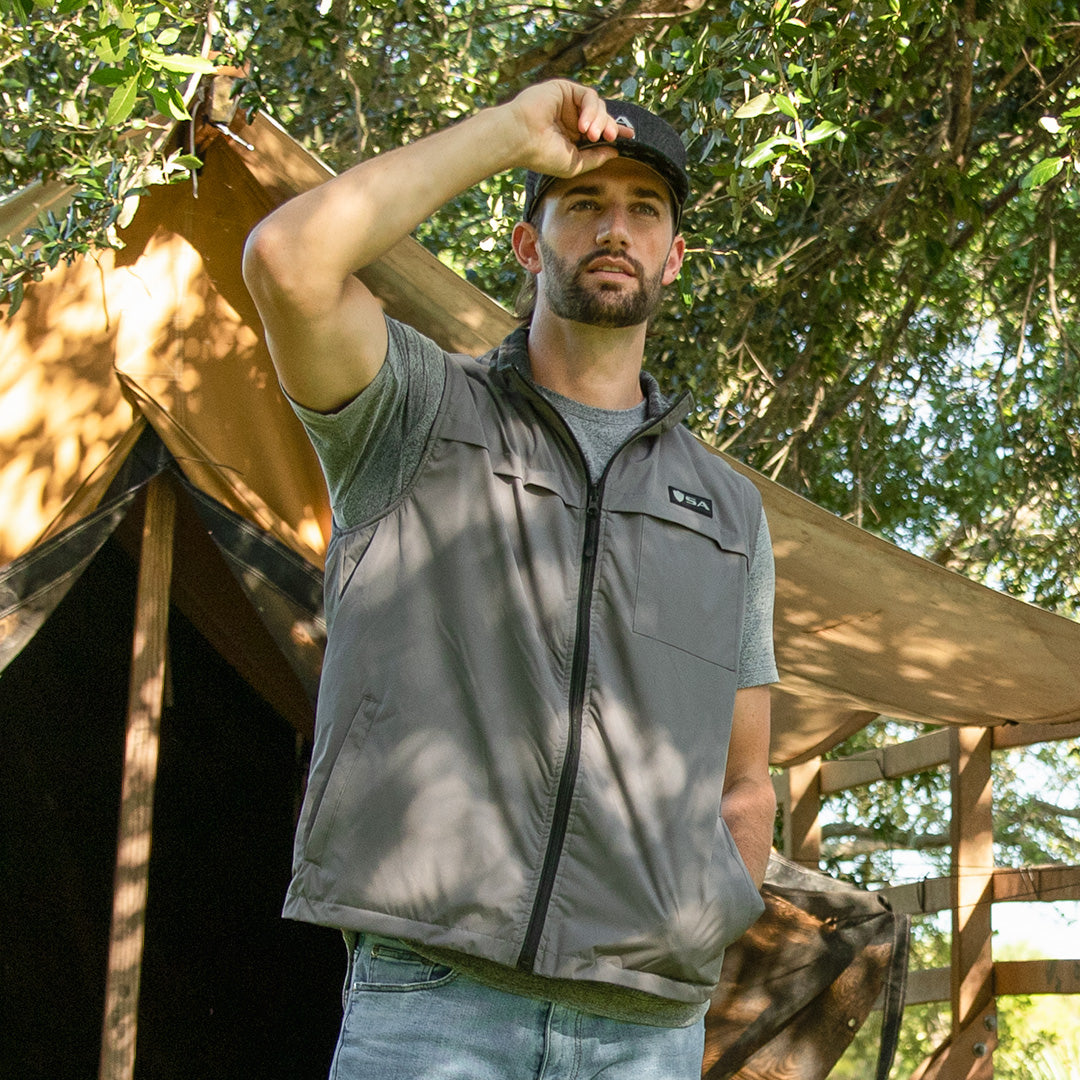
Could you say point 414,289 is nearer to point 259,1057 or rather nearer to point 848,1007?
point 848,1007

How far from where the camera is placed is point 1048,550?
5.43 metres

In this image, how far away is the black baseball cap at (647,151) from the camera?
1.64 m

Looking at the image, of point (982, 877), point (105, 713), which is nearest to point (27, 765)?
point (105, 713)

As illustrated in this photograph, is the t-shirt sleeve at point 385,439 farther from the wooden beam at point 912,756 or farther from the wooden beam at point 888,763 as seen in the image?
the wooden beam at point 888,763

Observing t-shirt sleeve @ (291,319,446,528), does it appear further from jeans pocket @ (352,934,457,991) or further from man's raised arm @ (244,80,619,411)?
jeans pocket @ (352,934,457,991)

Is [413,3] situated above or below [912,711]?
above

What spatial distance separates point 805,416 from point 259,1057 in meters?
2.64

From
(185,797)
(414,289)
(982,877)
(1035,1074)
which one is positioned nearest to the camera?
(414,289)

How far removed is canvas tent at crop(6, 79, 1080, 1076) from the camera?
260 centimetres

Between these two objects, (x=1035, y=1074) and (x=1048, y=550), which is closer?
(x=1048, y=550)

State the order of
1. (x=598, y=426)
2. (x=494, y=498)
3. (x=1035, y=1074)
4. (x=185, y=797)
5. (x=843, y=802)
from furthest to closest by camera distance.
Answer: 1. (x=843, y=802)
2. (x=1035, y=1074)
3. (x=185, y=797)
4. (x=598, y=426)
5. (x=494, y=498)

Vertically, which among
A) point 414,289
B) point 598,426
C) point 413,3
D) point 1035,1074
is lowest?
point 1035,1074

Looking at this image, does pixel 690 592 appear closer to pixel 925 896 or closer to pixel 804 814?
pixel 925 896

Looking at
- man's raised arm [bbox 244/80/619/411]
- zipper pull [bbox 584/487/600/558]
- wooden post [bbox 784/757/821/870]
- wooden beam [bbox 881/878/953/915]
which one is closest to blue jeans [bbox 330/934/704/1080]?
zipper pull [bbox 584/487/600/558]
